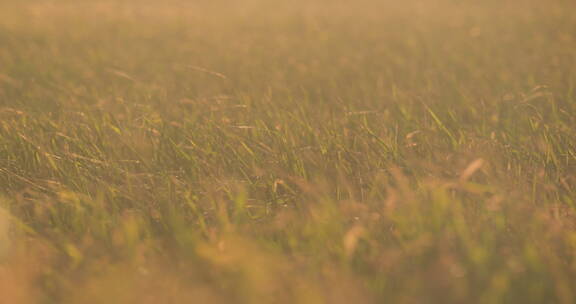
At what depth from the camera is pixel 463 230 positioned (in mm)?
1224

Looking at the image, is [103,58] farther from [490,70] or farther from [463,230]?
[463,230]

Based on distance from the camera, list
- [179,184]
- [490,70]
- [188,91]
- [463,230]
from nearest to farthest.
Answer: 1. [463,230]
2. [179,184]
3. [188,91]
4. [490,70]

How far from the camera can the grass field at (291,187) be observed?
1149 mm

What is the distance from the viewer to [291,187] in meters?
1.73

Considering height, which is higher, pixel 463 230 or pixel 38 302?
pixel 463 230

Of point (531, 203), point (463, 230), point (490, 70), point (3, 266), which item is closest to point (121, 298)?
point (3, 266)

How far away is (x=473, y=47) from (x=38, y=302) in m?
4.17

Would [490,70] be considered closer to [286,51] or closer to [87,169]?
[286,51]

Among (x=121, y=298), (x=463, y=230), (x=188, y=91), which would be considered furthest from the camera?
(x=188, y=91)

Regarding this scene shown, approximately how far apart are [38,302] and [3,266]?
0.23 meters

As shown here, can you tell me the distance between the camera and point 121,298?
3.51ft

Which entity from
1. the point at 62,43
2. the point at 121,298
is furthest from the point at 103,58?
the point at 121,298

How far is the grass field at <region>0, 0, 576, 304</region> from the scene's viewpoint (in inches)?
45.3

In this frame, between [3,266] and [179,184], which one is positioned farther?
[179,184]
